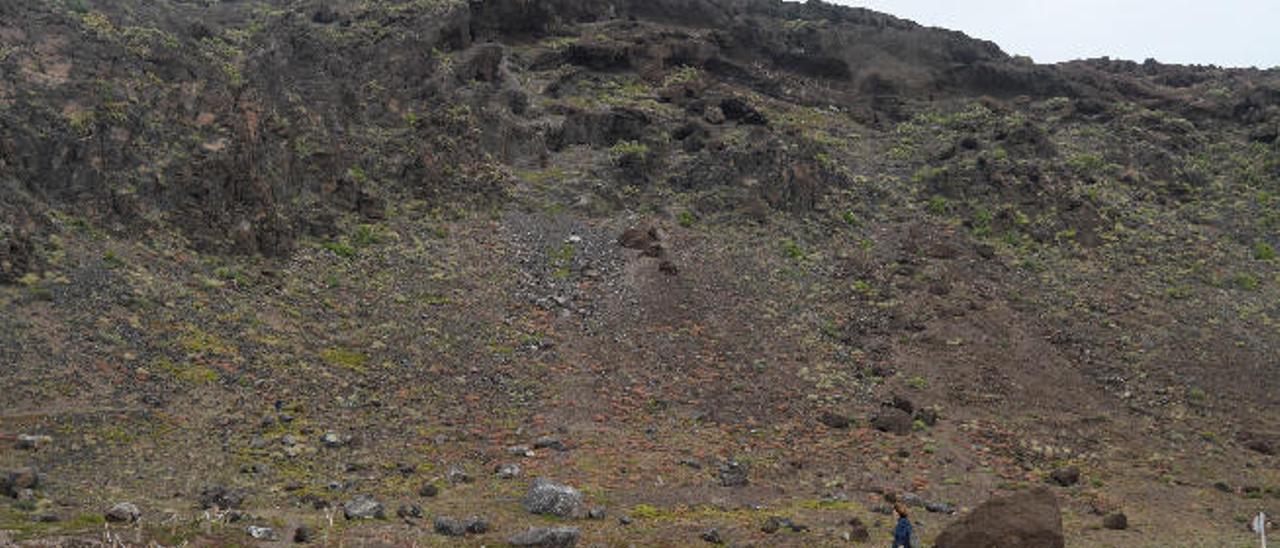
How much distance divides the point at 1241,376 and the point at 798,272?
15.8 metres

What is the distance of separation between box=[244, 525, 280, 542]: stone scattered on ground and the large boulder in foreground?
1234cm

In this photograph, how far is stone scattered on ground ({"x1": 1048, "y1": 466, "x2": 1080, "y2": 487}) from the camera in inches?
993

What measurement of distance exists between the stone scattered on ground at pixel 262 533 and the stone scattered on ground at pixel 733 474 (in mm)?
10986

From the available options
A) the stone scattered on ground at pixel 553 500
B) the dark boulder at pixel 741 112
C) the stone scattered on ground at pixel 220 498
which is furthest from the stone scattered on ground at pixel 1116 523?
the dark boulder at pixel 741 112

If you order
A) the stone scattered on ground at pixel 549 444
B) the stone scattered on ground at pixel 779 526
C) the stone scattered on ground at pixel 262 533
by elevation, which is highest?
the stone scattered on ground at pixel 262 533

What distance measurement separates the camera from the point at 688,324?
33.3 metres

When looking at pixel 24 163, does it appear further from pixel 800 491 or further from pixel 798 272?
pixel 798 272

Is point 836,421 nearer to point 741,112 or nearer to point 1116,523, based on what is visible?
point 1116,523

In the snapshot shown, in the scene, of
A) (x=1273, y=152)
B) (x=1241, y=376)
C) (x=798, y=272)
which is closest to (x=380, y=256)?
(x=798, y=272)

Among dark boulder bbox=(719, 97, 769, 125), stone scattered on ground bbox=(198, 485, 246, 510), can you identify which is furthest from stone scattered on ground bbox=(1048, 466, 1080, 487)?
dark boulder bbox=(719, 97, 769, 125)

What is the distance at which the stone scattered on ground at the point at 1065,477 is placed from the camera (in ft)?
82.7

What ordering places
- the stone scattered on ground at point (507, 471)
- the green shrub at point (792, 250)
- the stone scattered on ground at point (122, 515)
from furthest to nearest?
the green shrub at point (792, 250) → the stone scattered on ground at point (507, 471) → the stone scattered on ground at point (122, 515)

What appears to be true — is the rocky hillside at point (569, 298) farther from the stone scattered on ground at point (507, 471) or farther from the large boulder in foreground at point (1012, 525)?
the large boulder in foreground at point (1012, 525)

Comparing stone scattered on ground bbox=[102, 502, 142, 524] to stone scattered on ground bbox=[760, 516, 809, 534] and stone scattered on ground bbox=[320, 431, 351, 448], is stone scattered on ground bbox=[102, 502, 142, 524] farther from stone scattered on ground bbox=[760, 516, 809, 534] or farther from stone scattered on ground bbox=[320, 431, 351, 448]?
stone scattered on ground bbox=[760, 516, 809, 534]
